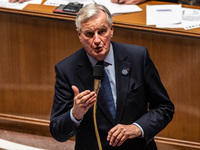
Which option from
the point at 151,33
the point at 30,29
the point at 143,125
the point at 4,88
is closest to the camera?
the point at 143,125

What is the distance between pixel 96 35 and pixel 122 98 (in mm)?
331

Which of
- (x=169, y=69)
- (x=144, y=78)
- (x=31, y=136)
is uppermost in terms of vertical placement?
(x=144, y=78)

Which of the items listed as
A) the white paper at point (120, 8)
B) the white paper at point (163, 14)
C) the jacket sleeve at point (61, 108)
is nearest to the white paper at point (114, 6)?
the white paper at point (120, 8)

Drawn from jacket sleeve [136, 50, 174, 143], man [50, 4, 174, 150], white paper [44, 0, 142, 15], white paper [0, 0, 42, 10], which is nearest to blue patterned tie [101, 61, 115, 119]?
man [50, 4, 174, 150]

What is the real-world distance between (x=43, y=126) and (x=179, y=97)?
43.1 inches

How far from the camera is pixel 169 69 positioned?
108 inches

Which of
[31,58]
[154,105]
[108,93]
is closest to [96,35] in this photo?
[108,93]

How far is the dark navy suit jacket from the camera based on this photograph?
1790 mm

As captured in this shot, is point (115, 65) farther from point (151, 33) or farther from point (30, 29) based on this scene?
point (30, 29)

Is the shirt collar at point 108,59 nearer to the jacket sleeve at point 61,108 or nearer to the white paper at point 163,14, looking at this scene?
the jacket sleeve at point 61,108

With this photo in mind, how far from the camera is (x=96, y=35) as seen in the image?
1665 mm

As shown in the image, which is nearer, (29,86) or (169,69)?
(169,69)

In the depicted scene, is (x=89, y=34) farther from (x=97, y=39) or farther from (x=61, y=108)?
(x=61, y=108)

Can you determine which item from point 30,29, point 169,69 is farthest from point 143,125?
point 30,29
